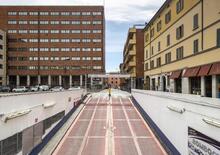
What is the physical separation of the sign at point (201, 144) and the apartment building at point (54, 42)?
106 metres

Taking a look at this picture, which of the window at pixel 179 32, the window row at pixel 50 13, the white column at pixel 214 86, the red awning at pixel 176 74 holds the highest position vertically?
the window row at pixel 50 13

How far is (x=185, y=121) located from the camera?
656 inches

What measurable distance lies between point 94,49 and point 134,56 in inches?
1416

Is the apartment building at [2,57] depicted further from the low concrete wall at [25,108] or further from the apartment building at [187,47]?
the low concrete wall at [25,108]

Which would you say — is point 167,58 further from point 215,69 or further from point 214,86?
point 215,69

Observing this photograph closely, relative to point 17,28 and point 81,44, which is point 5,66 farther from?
point 81,44

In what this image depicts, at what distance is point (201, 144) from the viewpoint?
13500mm

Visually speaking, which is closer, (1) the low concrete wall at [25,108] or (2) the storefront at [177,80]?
(1) the low concrete wall at [25,108]

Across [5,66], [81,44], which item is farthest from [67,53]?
[5,66]

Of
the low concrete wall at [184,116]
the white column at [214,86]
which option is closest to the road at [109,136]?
the low concrete wall at [184,116]

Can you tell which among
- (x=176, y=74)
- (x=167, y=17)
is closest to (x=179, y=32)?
(x=176, y=74)

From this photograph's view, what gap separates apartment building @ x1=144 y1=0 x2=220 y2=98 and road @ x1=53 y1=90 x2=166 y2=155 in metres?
8.31

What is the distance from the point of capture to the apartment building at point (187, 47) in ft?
104

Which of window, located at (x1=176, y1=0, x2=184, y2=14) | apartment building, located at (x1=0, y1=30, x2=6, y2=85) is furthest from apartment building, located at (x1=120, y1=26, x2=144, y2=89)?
apartment building, located at (x1=0, y1=30, x2=6, y2=85)
